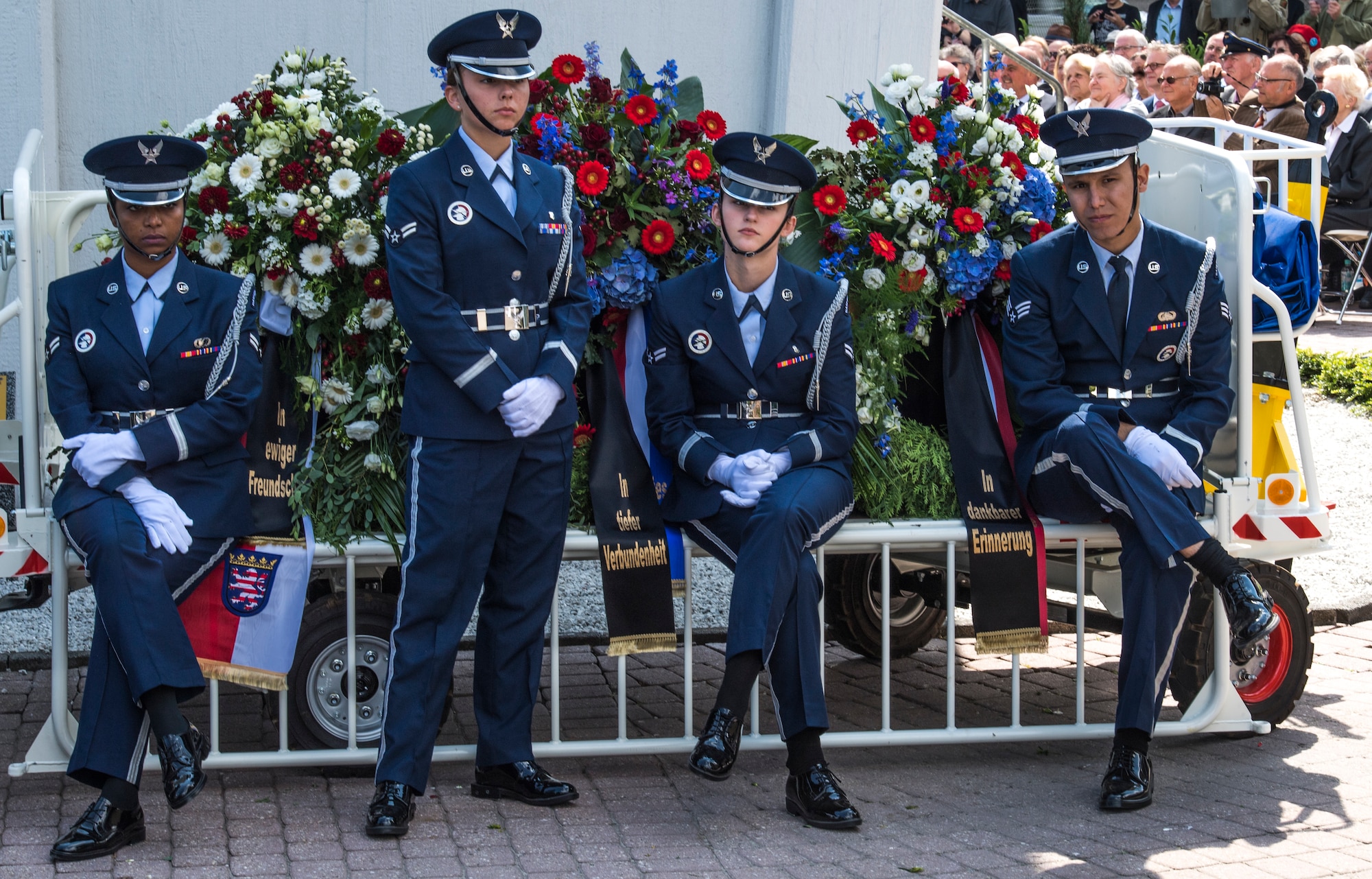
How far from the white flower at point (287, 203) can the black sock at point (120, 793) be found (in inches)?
67.8

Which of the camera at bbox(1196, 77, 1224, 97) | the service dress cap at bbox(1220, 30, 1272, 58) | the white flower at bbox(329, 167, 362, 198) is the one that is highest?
the service dress cap at bbox(1220, 30, 1272, 58)

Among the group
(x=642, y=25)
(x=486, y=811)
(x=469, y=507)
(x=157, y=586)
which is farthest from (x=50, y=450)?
(x=642, y=25)

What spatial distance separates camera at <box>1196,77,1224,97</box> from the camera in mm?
11867

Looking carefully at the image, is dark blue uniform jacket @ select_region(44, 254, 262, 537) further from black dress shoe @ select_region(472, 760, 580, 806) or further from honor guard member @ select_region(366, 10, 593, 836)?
black dress shoe @ select_region(472, 760, 580, 806)

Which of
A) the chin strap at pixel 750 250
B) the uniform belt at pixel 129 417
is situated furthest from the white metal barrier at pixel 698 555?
the chin strap at pixel 750 250

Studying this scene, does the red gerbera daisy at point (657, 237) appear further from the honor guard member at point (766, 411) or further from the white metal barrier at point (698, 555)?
the white metal barrier at point (698, 555)

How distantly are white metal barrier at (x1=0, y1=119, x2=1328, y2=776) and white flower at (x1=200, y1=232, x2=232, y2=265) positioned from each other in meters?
0.35

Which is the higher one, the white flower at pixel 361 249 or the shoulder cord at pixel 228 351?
the white flower at pixel 361 249

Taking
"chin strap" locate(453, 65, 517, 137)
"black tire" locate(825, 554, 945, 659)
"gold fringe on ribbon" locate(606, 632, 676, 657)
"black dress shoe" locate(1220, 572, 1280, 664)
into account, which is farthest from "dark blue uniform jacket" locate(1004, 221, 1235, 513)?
"chin strap" locate(453, 65, 517, 137)

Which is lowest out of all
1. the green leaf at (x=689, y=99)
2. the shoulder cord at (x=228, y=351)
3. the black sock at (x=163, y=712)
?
the black sock at (x=163, y=712)

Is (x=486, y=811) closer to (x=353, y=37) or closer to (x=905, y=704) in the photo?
(x=905, y=704)

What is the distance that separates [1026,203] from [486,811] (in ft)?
8.94

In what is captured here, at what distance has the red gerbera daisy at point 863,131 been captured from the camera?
5344 mm

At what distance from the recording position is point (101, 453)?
4289 millimetres
